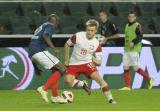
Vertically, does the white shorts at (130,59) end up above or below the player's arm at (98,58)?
below

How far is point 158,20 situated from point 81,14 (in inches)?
99.0

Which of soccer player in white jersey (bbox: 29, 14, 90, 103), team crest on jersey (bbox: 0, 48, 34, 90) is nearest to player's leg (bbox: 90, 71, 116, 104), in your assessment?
soccer player in white jersey (bbox: 29, 14, 90, 103)

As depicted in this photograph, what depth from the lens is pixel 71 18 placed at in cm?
2275

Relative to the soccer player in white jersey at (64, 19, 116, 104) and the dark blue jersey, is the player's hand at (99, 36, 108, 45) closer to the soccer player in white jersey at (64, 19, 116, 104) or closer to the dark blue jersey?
the dark blue jersey

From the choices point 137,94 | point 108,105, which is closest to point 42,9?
point 137,94

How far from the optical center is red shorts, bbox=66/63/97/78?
14.8 meters

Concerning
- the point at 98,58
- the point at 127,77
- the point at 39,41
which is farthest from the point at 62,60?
the point at 98,58

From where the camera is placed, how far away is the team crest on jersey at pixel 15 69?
20.2 m

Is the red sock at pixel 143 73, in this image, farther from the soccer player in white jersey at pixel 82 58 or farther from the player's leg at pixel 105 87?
the player's leg at pixel 105 87

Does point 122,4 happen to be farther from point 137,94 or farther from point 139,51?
point 137,94

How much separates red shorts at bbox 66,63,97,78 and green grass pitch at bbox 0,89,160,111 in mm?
635

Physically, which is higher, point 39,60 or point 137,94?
point 39,60

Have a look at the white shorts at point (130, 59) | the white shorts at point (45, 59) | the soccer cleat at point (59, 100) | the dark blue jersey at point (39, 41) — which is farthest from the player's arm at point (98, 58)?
the white shorts at point (130, 59)

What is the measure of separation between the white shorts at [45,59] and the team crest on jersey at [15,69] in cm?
437
